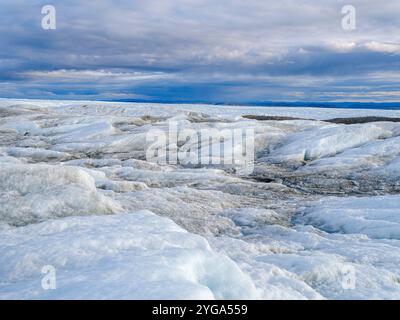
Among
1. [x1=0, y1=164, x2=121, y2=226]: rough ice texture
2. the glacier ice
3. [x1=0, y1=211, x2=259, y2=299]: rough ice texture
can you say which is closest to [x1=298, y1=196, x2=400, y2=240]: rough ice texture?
the glacier ice

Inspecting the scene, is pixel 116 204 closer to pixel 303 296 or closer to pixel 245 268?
pixel 245 268

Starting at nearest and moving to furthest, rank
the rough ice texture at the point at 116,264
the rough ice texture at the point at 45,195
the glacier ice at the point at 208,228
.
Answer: the rough ice texture at the point at 116,264 < the glacier ice at the point at 208,228 < the rough ice texture at the point at 45,195

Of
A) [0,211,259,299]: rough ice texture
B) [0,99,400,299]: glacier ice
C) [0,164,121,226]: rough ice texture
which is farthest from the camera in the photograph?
[0,164,121,226]: rough ice texture

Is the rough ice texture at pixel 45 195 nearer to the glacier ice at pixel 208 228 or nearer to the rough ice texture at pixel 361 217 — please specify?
the glacier ice at pixel 208 228

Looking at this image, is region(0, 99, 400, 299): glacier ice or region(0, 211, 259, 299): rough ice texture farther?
region(0, 99, 400, 299): glacier ice

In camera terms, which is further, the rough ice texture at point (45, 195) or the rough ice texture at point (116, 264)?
the rough ice texture at point (45, 195)

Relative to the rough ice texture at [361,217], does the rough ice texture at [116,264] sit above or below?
above

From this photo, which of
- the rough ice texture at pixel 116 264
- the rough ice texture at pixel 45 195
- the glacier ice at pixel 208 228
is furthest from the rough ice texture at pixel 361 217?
the rough ice texture at pixel 45 195

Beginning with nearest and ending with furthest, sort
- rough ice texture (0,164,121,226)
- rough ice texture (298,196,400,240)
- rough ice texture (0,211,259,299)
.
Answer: rough ice texture (0,211,259,299) < rough ice texture (0,164,121,226) < rough ice texture (298,196,400,240)

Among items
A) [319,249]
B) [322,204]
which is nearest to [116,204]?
[319,249]

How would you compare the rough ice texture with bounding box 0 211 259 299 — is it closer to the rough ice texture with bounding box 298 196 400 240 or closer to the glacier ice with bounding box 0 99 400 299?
the glacier ice with bounding box 0 99 400 299
